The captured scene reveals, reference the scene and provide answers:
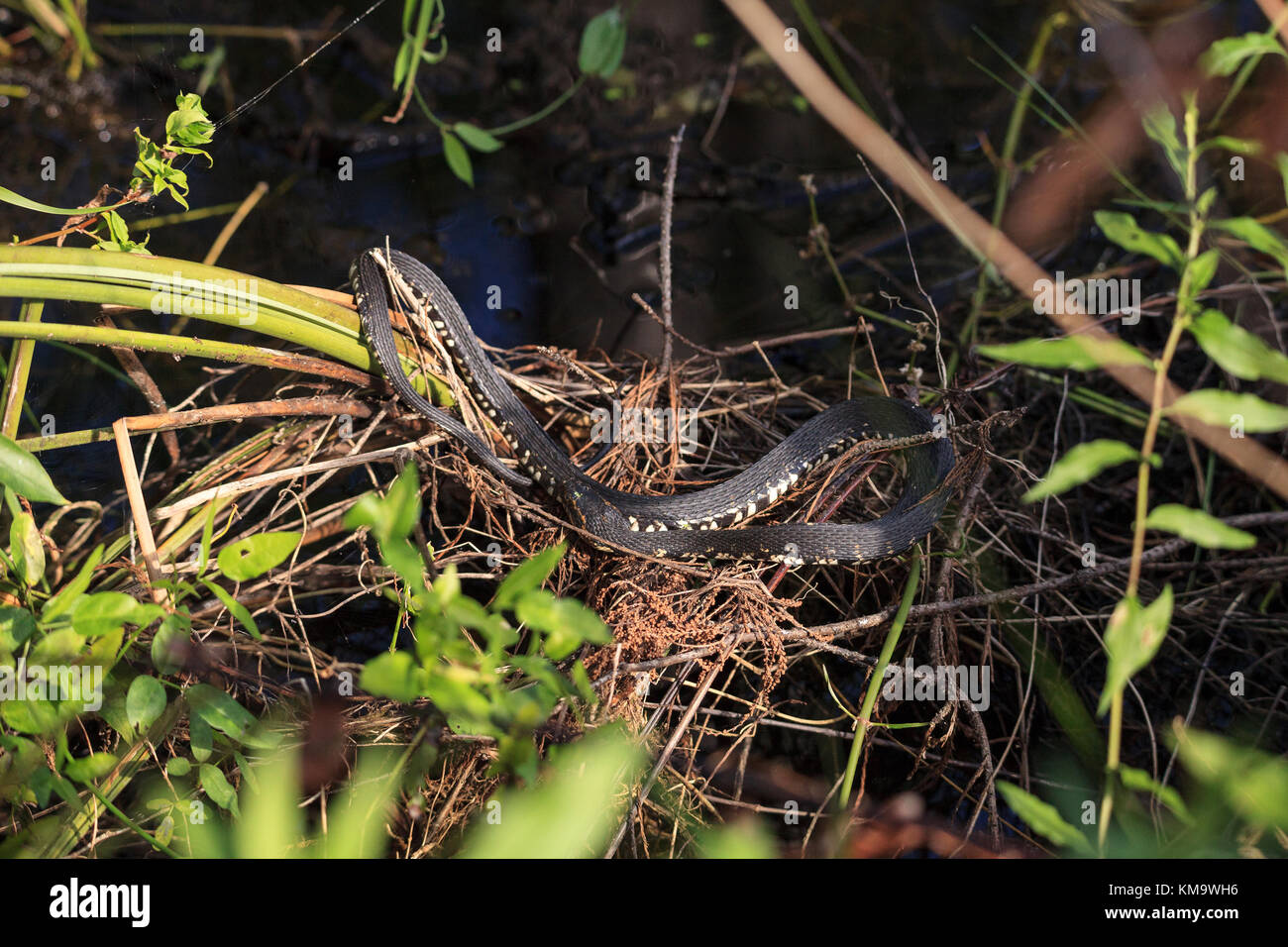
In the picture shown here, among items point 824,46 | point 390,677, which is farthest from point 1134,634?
point 824,46

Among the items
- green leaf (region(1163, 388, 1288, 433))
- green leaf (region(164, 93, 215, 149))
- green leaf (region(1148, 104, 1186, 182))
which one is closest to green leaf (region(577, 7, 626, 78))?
green leaf (region(164, 93, 215, 149))

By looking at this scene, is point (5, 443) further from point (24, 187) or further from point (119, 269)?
point (24, 187)

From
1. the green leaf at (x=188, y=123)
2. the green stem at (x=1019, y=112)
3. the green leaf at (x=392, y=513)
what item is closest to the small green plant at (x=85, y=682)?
the green leaf at (x=392, y=513)

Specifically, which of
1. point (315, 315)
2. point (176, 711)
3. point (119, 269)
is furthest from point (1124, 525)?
point (119, 269)

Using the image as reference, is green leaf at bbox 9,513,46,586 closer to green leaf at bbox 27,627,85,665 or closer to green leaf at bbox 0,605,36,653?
green leaf at bbox 0,605,36,653

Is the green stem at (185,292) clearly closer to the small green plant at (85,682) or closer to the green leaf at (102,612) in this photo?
the small green plant at (85,682)

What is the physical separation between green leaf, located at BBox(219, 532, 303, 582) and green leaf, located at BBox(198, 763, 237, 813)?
95cm

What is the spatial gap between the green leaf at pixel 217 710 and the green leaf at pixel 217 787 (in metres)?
0.22

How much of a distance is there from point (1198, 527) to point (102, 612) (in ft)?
7.49

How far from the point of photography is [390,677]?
1411mm

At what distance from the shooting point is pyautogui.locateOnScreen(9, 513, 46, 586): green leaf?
2.37 meters
